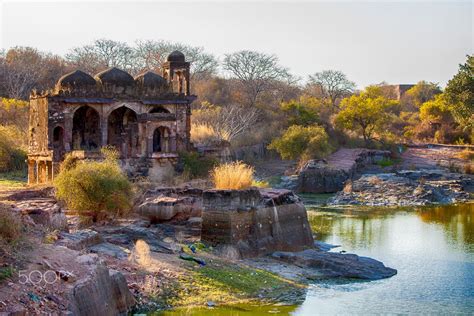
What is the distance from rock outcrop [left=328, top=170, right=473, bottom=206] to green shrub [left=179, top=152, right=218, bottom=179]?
18.2ft

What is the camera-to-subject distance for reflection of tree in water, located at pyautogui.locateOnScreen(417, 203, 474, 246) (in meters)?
19.6

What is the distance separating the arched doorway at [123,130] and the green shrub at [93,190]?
9.55 meters

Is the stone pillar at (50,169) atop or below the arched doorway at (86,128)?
below

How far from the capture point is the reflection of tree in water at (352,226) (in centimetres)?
1903

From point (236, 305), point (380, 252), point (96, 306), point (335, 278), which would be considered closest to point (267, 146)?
point (380, 252)

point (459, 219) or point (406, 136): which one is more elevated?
point (406, 136)

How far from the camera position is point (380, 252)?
17.1 meters

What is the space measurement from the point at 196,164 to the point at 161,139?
229cm

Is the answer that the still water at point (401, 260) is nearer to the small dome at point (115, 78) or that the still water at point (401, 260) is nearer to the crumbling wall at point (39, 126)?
the small dome at point (115, 78)

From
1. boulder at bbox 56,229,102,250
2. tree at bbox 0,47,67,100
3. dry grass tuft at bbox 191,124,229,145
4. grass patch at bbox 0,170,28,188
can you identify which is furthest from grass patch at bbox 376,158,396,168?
boulder at bbox 56,229,102,250

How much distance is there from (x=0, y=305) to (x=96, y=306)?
1.78 metres

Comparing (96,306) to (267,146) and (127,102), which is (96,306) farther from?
(267,146)

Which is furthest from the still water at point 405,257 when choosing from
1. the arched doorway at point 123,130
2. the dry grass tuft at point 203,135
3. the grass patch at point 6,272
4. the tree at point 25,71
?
the tree at point 25,71

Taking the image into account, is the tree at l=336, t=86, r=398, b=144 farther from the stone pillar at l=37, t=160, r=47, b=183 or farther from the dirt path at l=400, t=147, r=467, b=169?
the stone pillar at l=37, t=160, r=47, b=183
